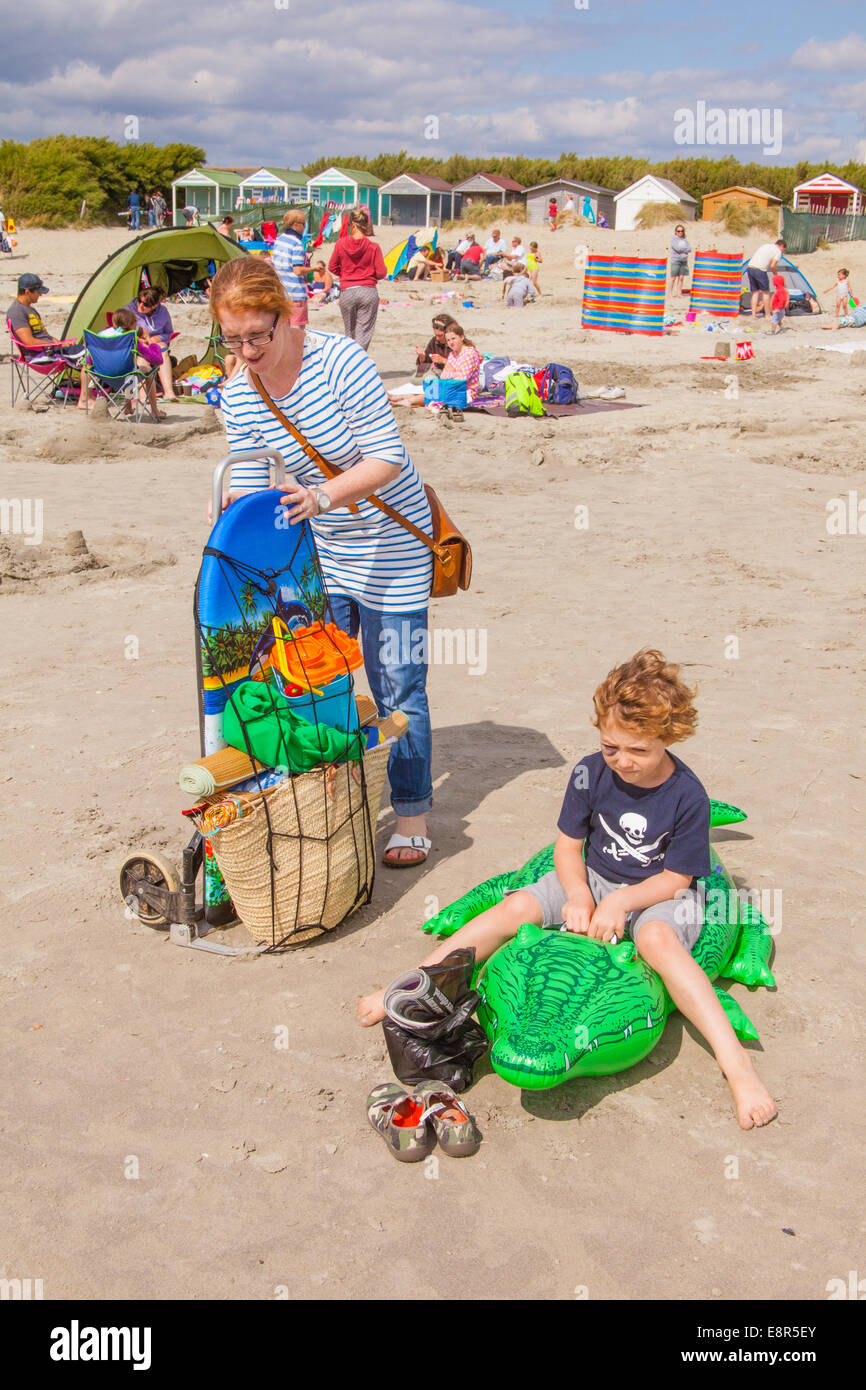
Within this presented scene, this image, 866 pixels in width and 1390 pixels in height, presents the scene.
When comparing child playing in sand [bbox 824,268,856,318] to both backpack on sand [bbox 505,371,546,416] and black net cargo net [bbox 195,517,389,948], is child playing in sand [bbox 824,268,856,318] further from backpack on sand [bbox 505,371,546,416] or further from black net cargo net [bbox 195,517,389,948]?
black net cargo net [bbox 195,517,389,948]

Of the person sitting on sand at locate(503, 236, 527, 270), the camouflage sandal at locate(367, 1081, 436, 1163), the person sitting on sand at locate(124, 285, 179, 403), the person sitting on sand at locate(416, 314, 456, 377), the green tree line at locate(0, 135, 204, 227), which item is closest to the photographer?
→ the camouflage sandal at locate(367, 1081, 436, 1163)

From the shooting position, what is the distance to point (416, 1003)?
312cm

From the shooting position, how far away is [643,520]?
32.0ft

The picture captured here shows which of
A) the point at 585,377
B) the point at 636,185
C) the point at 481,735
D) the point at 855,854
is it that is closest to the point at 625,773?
the point at 855,854

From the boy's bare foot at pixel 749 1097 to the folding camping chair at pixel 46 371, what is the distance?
1295cm

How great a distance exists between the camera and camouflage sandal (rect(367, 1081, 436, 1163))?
9.62 feet

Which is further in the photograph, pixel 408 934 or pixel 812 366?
pixel 812 366

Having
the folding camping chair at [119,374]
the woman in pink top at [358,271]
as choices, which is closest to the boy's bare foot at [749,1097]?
the folding camping chair at [119,374]

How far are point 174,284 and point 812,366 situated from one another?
10.1 meters

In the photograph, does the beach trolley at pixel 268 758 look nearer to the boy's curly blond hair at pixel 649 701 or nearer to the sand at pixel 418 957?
the sand at pixel 418 957

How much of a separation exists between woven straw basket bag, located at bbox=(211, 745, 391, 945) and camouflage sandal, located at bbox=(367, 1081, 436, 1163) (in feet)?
2.77

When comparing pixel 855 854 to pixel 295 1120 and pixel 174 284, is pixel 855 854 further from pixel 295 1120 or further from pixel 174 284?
pixel 174 284

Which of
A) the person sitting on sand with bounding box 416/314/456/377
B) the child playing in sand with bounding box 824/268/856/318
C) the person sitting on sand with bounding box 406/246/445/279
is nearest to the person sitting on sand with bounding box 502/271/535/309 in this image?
the person sitting on sand with bounding box 406/246/445/279

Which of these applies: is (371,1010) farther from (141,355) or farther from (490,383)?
(490,383)
